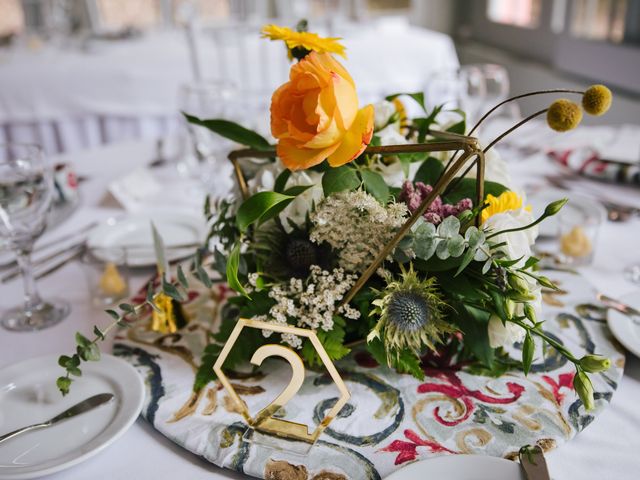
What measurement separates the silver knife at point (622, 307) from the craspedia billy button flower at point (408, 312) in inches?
11.4

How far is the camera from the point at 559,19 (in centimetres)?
317

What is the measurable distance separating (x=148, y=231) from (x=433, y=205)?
64cm

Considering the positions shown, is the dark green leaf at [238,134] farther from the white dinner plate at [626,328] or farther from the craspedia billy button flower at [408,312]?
the white dinner plate at [626,328]

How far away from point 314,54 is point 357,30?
2185mm

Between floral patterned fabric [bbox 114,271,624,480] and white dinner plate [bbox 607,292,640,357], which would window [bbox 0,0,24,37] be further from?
white dinner plate [bbox 607,292,640,357]

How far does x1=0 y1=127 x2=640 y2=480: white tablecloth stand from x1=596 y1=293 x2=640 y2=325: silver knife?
62 millimetres

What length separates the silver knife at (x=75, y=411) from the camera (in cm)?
54

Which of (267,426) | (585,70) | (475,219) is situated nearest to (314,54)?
(475,219)

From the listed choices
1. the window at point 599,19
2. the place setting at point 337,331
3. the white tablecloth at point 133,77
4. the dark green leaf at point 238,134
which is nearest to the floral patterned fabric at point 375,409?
the place setting at point 337,331

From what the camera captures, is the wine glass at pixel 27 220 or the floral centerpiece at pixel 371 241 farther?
the wine glass at pixel 27 220

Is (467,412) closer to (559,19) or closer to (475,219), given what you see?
(475,219)

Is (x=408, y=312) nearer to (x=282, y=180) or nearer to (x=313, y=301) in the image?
(x=313, y=301)

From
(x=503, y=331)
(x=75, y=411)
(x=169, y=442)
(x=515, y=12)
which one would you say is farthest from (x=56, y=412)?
(x=515, y=12)

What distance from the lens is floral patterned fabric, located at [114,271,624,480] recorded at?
0.53 m
